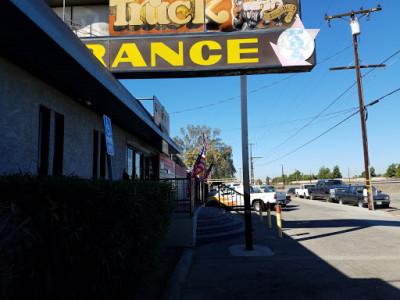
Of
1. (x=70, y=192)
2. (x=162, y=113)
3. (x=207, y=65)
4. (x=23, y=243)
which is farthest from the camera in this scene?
(x=162, y=113)

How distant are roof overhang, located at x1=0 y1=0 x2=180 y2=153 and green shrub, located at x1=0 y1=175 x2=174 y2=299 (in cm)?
193

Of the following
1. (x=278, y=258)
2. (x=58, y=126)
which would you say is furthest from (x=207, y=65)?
(x=278, y=258)

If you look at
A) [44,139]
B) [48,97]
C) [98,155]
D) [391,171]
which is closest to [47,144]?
[44,139]

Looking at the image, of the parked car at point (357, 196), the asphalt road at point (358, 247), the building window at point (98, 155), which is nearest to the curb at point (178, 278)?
the asphalt road at point (358, 247)

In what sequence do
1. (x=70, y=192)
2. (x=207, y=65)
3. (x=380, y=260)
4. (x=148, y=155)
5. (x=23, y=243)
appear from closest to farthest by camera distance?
(x=23, y=243)
(x=70, y=192)
(x=380, y=260)
(x=207, y=65)
(x=148, y=155)

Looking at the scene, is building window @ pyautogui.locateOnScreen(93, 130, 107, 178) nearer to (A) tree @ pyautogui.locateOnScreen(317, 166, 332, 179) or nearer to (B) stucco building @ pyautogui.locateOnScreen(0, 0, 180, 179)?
(B) stucco building @ pyautogui.locateOnScreen(0, 0, 180, 179)

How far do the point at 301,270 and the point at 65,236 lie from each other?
188 inches

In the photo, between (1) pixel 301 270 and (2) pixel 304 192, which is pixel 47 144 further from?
(2) pixel 304 192

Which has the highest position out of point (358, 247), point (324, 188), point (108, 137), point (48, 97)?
point (48, 97)

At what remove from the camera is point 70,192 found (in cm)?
274

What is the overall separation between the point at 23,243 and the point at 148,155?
12732 mm

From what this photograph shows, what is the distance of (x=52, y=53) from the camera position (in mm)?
4508

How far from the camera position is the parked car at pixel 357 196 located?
2061 cm

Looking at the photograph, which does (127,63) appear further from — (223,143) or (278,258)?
(223,143)
